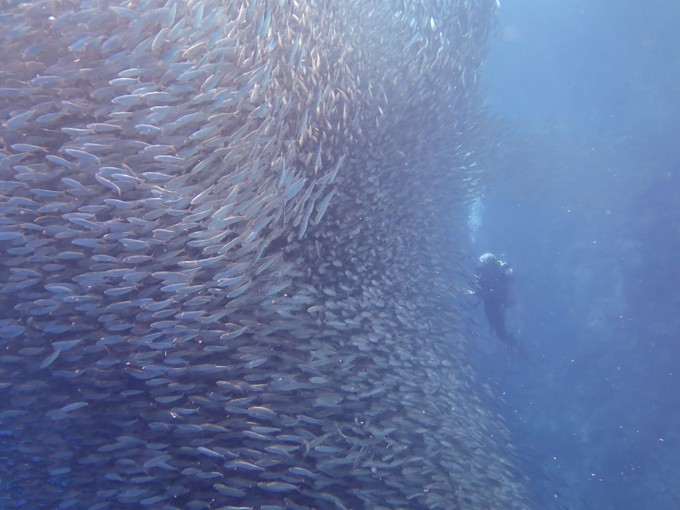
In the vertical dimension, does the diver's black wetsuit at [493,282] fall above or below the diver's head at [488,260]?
below

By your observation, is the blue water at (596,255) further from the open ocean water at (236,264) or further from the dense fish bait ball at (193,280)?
the dense fish bait ball at (193,280)

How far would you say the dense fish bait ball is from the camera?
5.09 meters

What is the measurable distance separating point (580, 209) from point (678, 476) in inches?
440

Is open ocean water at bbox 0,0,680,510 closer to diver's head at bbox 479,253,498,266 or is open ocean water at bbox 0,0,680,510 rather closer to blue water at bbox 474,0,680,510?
diver's head at bbox 479,253,498,266

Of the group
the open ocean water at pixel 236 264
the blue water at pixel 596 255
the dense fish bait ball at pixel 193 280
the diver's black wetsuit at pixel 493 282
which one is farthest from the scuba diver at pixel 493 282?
the dense fish bait ball at pixel 193 280

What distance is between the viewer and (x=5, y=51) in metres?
5.03

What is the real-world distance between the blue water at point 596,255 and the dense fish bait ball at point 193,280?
27.4ft

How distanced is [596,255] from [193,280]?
63.8 ft

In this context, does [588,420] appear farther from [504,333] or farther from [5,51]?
[5,51]

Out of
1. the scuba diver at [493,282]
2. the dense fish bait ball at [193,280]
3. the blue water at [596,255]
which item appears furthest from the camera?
the blue water at [596,255]

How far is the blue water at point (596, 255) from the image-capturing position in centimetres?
1683

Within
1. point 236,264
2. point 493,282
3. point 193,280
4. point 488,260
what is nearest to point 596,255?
point 493,282

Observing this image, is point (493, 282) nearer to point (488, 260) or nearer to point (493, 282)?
point (493, 282)

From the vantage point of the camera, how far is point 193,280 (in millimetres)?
5820
